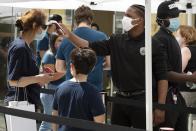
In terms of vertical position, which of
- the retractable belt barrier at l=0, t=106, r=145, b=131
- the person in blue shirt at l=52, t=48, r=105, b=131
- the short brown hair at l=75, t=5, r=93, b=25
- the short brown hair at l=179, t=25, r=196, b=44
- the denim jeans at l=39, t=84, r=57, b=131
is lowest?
the denim jeans at l=39, t=84, r=57, b=131

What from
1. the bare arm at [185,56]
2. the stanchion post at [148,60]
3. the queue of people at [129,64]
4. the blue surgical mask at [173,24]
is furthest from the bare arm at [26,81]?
the bare arm at [185,56]

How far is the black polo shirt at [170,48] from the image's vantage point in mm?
4512

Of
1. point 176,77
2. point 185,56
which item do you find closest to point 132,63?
point 176,77

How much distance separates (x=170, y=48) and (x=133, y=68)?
1.59 ft

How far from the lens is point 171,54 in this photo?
4.54 m

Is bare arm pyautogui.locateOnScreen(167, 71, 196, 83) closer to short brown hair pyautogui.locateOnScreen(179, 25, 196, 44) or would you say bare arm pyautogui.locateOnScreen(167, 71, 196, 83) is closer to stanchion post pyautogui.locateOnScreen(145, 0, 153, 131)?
short brown hair pyautogui.locateOnScreen(179, 25, 196, 44)

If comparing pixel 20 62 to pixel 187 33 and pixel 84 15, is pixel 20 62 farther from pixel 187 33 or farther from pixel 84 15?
pixel 187 33

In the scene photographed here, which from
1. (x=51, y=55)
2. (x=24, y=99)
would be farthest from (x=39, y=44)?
(x=24, y=99)

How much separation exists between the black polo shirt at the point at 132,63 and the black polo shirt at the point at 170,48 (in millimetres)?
195

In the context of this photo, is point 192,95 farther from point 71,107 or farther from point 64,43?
point 71,107

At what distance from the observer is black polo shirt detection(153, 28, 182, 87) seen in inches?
178

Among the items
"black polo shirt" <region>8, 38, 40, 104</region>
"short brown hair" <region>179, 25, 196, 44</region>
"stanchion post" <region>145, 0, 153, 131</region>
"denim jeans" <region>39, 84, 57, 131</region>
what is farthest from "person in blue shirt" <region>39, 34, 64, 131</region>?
"stanchion post" <region>145, 0, 153, 131</region>

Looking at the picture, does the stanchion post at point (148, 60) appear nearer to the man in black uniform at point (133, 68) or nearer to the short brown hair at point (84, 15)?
the man in black uniform at point (133, 68)

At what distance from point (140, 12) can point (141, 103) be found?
878mm
